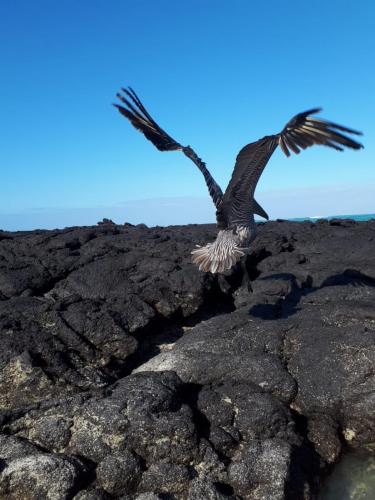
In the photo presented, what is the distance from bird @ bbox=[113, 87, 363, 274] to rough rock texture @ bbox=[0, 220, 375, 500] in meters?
1.23

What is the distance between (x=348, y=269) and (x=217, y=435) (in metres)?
6.89

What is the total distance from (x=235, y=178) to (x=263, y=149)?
1199mm

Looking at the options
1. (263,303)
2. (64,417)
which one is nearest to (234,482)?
(64,417)

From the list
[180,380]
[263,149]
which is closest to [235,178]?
[263,149]

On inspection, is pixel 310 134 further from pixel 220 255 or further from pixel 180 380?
pixel 180 380

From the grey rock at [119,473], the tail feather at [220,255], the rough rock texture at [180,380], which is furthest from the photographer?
the tail feather at [220,255]

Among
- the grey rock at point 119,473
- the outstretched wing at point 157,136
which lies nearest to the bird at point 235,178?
the outstretched wing at point 157,136

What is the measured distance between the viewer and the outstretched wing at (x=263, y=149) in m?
5.94

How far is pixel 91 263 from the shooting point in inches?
475

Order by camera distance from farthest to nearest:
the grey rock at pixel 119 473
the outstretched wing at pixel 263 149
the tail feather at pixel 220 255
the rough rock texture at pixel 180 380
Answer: the tail feather at pixel 220 255 < the outstretched wing at pixel 263 149 < the rough rock texture at pixel 180 380 < the grey rock at pixel 119 473

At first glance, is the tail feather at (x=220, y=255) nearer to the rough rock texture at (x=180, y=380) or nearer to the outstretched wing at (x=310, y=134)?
the rough rock texture at (x=180, y=380)

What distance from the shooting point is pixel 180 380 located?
677 cm

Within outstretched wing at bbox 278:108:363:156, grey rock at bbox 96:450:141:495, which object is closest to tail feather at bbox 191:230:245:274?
outstretched wing at bbox 278:108:363:156

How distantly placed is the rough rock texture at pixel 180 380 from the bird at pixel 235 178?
123cm
